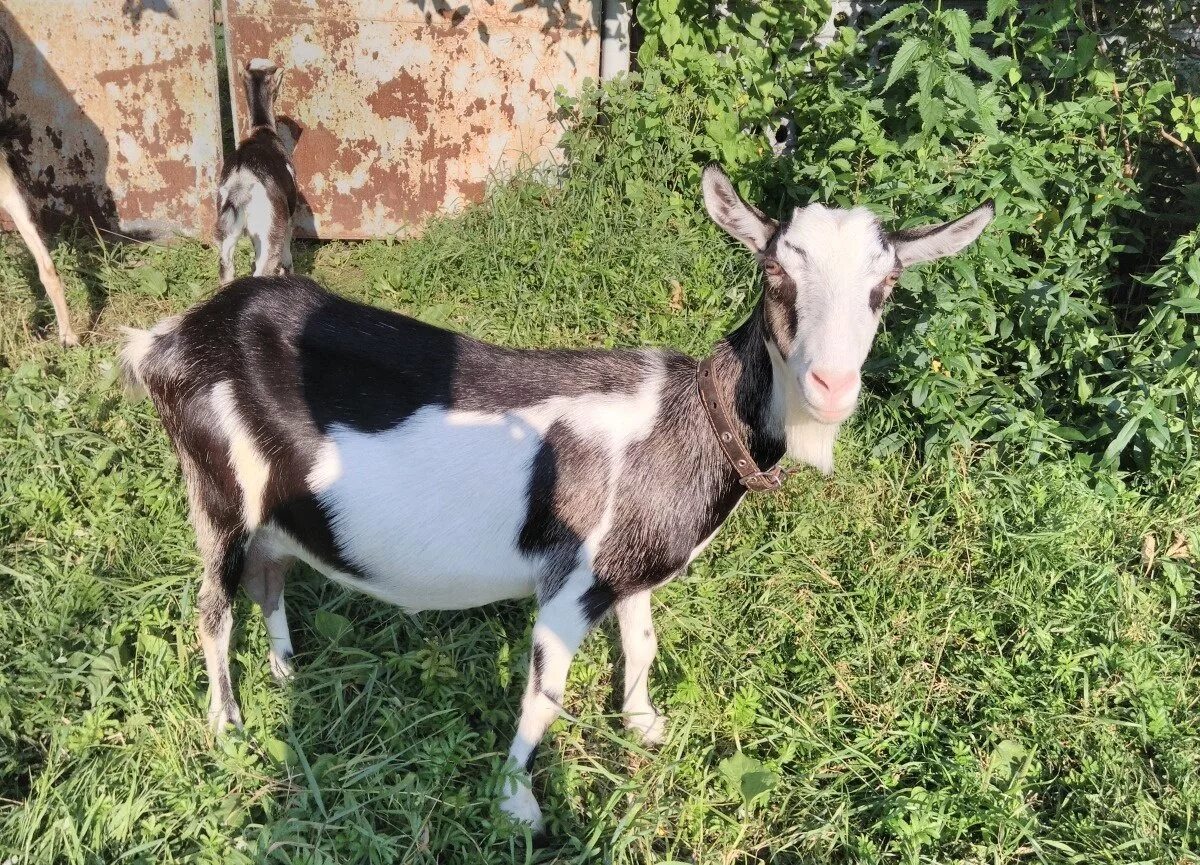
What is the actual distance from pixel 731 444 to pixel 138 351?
1.66m

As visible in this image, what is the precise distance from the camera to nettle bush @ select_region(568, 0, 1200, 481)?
318 centimetres

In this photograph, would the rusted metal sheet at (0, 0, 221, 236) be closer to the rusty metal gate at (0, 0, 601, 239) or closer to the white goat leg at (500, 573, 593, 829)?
the rusty metal gate at (0, 0, 601, 239)

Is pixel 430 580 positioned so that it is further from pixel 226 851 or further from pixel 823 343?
pixel 823 343

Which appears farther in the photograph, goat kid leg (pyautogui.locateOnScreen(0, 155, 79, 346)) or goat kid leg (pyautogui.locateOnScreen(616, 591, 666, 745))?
goat kid leg (pyautogui.locateOnScreen(0, 155, 79, 346))

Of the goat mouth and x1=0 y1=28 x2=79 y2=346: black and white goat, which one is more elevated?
the goat mouth

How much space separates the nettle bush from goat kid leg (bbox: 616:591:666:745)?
137 centimetres

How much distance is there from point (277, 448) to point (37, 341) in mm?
2491

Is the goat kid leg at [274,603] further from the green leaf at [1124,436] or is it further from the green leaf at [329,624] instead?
the green leaf at [1124,436]

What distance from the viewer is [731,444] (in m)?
2.24

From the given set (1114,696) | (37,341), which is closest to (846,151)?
(1114,696)

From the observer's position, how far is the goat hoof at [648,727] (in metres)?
2.63

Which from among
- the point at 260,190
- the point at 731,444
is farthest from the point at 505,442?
the point at 260,190

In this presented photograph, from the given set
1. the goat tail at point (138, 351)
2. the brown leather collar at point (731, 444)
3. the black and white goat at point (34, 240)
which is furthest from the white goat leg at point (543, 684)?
the black and white goat at point (34, 240)

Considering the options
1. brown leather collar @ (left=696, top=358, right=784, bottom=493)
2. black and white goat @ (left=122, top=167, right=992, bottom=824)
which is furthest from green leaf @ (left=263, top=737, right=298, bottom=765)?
brown leather collar @ (left=696, top=358, right=784, bottom=493)
